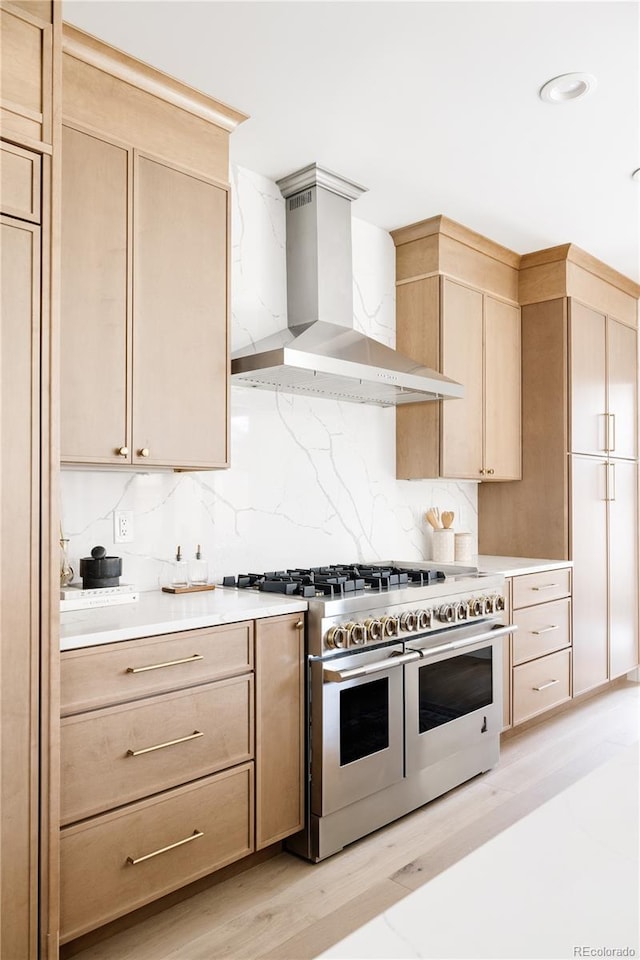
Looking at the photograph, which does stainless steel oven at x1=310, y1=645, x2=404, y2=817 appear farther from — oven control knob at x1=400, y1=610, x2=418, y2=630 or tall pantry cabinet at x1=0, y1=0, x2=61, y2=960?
tall pantry cabinet at x1=0, y1=0, x2=61, y2=960

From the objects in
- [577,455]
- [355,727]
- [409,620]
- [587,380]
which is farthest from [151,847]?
[587,380]

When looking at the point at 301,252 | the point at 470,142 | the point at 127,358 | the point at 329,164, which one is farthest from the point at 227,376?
the point at 470,142

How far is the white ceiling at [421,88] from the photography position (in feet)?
6.89

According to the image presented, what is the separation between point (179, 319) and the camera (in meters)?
2.44

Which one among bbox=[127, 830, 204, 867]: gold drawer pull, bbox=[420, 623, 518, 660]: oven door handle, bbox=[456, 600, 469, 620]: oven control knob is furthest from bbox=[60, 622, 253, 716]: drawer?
bbox=[456, 600, 469, 620]: oven control knob

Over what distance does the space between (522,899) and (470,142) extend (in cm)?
287

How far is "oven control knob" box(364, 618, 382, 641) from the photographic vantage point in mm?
2559

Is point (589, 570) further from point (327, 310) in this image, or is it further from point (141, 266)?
point (141, 266)

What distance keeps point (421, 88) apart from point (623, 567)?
3250 millimetres

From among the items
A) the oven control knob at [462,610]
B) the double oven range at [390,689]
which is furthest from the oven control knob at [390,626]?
the oven control knob at [462,610]

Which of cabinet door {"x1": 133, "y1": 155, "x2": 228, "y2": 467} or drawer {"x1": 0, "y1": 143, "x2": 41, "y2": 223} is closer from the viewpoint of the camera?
drawer {"x1": 0, "y1": 143, "x2": 41, "y2": 223}

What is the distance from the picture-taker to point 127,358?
229cm

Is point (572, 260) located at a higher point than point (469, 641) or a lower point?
higher

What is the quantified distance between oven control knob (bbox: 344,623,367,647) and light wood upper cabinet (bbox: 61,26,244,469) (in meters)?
0.75
